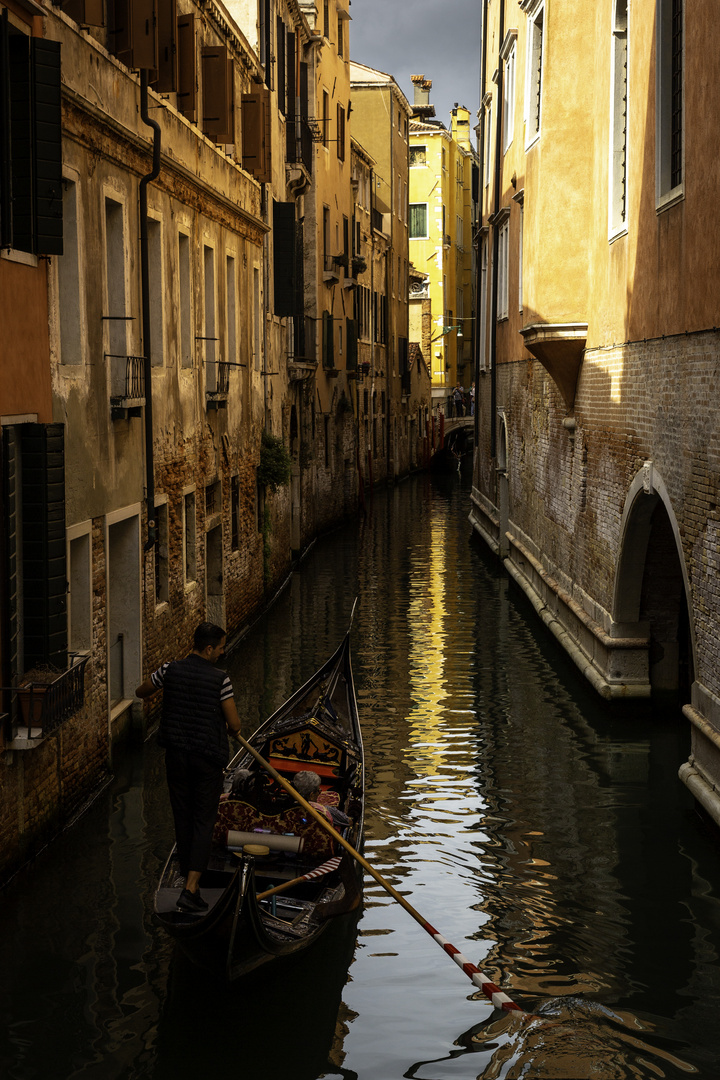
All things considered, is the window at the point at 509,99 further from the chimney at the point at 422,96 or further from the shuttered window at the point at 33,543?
the chimney at the point at 422,96

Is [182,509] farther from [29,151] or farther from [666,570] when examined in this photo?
[29,151]

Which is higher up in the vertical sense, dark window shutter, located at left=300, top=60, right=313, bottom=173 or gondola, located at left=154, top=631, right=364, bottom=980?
dark window shutter, located at left=300, top=60, right=313, bottom=173

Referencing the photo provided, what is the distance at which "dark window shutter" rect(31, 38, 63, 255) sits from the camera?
732 cm

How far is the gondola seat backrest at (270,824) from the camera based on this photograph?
7105mm

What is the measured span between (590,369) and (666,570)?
2.52 m

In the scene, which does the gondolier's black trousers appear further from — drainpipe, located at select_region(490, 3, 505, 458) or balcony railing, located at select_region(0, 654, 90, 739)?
drainpipe, located at select_region(490, 3, 505, 458)

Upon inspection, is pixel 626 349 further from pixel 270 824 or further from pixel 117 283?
pixel 270 824

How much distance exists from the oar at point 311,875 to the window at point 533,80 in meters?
11.3

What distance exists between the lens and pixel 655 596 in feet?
38.5

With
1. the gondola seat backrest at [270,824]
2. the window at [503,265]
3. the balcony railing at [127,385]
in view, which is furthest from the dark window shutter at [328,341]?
the gondola seat backrest at [270,824]

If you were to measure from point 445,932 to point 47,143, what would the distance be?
4872mm

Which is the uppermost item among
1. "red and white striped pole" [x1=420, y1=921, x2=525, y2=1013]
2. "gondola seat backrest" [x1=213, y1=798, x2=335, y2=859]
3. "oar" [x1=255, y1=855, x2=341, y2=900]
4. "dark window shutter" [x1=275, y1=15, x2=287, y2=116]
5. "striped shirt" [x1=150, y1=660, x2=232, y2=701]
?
"dark window shutter" [x1=275, y1=15, x2=287, y2=116]

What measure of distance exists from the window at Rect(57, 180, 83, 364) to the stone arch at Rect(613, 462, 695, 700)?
4762 mm

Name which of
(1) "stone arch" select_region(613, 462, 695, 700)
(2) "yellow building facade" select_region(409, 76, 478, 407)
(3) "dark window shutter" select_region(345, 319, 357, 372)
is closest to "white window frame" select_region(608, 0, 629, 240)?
(1) "stone arch" select_region(613, 462, 695, 700)
